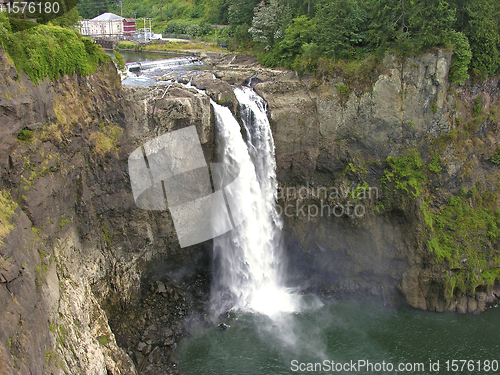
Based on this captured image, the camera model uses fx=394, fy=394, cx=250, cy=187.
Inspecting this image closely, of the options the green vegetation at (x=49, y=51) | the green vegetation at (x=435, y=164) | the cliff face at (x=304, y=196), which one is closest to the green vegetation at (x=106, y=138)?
the cliff face at (x=304, y=196)

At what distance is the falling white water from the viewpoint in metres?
23.2

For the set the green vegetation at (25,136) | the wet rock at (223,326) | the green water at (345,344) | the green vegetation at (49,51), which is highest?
the green vegetation at (49,51)

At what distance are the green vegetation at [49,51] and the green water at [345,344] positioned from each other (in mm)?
14179

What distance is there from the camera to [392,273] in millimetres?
24875

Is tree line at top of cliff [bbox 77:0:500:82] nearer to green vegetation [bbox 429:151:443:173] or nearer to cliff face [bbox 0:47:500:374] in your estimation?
cliff face [bbox 0:47:500:374]

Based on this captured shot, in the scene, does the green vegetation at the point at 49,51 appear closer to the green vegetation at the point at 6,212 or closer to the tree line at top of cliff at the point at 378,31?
the green vegetation at the point at 6,212

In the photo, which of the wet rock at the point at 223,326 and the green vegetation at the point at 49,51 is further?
the wet rock at the point at 223,326

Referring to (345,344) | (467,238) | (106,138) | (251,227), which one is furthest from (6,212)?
(467,238)

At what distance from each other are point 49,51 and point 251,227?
14301 mm

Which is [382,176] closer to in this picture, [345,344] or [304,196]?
[304,196]

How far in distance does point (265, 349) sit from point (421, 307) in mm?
10626

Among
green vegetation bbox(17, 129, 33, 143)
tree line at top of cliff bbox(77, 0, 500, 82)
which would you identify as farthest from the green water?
tree line at top of cliff bbox(77, 0, 500, 82)

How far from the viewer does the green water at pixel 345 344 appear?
755 inches

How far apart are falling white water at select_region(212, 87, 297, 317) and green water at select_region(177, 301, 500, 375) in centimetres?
178
